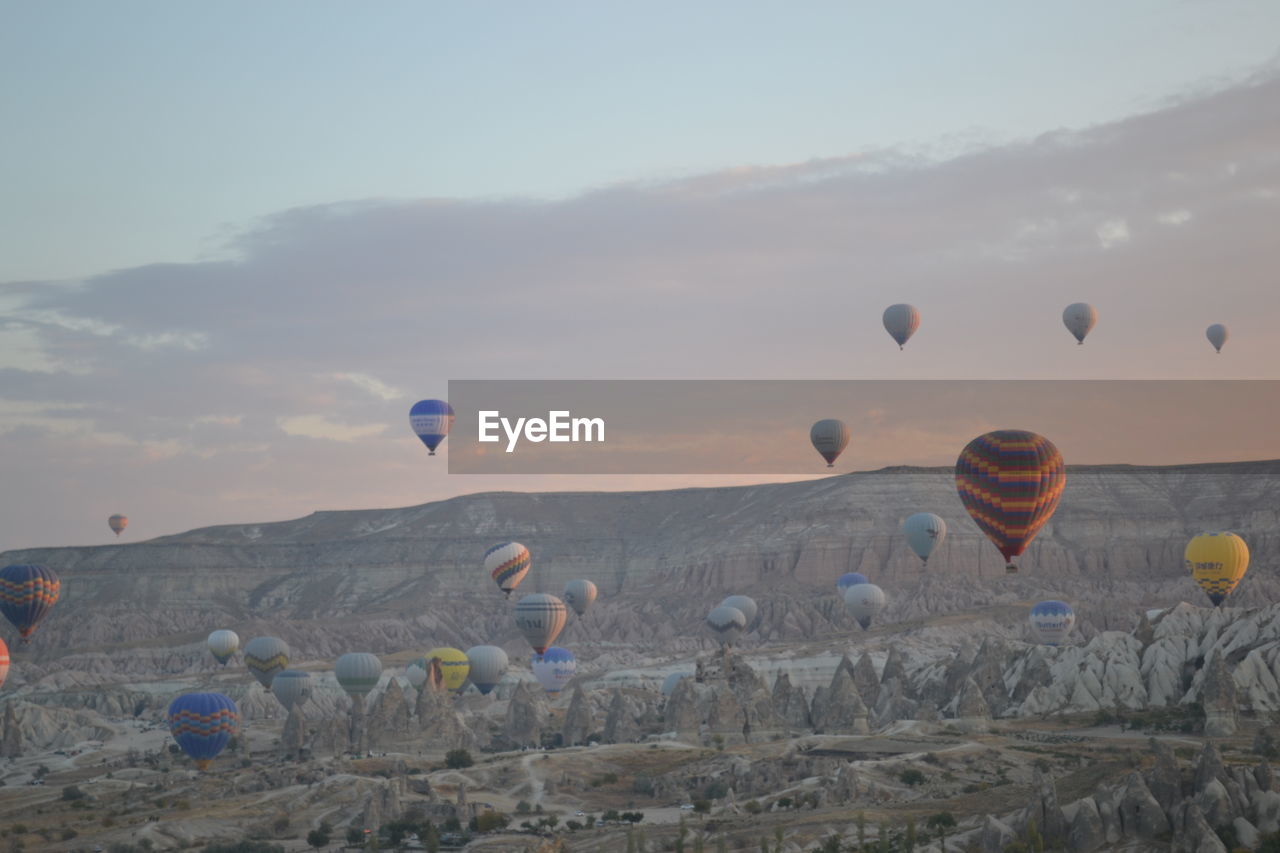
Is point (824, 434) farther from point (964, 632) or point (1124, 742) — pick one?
point (1124, 742)

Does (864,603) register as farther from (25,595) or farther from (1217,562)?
(25,595)

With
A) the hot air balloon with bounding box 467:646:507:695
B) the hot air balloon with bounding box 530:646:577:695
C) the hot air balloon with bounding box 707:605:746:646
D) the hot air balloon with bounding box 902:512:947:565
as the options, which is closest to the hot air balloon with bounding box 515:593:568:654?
the hot air balloon with bounding box 530:646:577:695

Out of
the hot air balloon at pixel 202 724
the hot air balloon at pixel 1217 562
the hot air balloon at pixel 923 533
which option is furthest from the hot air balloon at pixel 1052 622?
the hot air balloon at pixel 202 724

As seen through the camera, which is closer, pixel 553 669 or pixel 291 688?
pixel 291 688

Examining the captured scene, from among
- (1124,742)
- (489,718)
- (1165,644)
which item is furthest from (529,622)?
(1124,742)

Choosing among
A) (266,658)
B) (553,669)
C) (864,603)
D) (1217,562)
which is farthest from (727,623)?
(1217,562)

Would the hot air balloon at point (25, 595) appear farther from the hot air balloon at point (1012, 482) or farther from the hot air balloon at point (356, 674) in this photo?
the hot air balloon at point (1012, 482)
